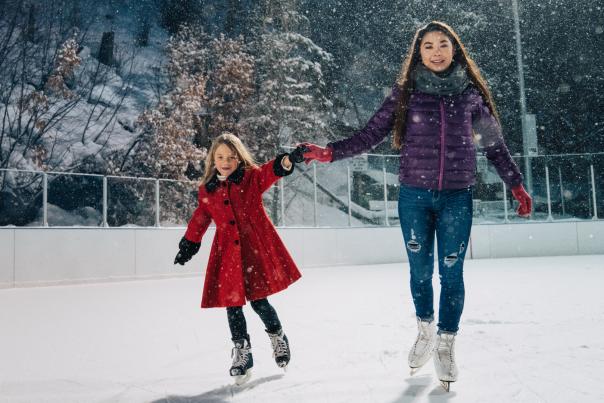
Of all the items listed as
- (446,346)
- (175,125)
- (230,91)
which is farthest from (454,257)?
(230,91)

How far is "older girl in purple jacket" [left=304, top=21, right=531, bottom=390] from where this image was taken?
103 inches

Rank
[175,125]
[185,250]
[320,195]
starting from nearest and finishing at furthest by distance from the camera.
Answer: [185,250] < [320,195] < [175,125]

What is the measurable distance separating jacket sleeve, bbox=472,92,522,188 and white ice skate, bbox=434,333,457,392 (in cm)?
84

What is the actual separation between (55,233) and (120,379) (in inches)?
278

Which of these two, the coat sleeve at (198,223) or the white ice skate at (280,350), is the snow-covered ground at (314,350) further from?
the coat sleeve at (198,223)

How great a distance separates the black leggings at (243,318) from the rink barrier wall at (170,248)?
282 inches

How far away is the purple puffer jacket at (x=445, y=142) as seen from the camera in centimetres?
264

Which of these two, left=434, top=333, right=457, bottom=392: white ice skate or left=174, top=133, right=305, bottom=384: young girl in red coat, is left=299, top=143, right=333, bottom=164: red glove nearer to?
left=174, top=133, right=305, bottom=384: young girl in red coat

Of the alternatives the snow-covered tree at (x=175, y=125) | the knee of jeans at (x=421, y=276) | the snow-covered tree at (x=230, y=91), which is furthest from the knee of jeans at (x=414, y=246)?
the snow-covered tree at (x=230, y=91)

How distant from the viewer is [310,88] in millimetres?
18531

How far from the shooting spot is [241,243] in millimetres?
2801

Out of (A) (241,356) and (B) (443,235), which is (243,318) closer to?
(A) (241,356)

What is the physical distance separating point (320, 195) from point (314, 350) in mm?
8512

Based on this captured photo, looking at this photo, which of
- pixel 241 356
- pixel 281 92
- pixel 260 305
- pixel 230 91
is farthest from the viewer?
A: pixel 281 92
